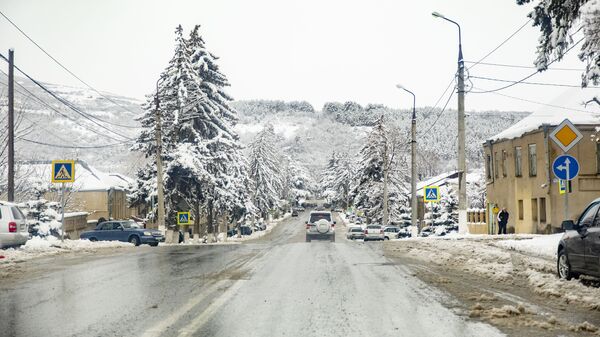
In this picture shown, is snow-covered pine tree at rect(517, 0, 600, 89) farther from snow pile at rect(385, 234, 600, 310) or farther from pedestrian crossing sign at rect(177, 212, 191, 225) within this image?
pedestrian crossing sign at rect(177, 212, 191, 225)

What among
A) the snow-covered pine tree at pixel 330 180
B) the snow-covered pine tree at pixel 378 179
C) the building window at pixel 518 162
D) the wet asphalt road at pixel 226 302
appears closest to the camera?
the wet asphalt road at pixel 226 302

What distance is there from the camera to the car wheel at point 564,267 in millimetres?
11453

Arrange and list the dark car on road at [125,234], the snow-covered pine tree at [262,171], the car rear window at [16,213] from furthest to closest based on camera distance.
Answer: the snow-covered pine tree at [262,171] → the dark car on road at [125,234] → the car rear window at [16,213]

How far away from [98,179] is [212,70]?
36.9 metres

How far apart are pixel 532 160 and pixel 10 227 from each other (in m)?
29.6

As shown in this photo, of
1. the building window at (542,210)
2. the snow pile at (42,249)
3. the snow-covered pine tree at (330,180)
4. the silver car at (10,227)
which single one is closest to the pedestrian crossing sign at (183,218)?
the snow pile at (42,249)

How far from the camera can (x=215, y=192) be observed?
4606 cm

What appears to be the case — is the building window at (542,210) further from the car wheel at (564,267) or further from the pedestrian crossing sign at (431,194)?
the car wheel at (564,267)

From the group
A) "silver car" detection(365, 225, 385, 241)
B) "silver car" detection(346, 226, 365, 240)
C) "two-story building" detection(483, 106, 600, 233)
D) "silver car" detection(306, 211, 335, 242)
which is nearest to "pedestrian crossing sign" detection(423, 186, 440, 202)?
"silver car" detection(306, 211, 335, 242)

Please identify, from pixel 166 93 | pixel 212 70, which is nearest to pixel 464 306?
pixel 166 93

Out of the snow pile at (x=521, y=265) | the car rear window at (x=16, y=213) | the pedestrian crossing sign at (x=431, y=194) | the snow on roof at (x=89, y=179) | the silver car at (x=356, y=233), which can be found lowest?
the silver car at (x=356, y=233)

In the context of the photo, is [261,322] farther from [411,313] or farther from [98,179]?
[98,179]

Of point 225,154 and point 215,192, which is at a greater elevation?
point 225,154

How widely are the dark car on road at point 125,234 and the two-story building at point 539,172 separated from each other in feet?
72.9
